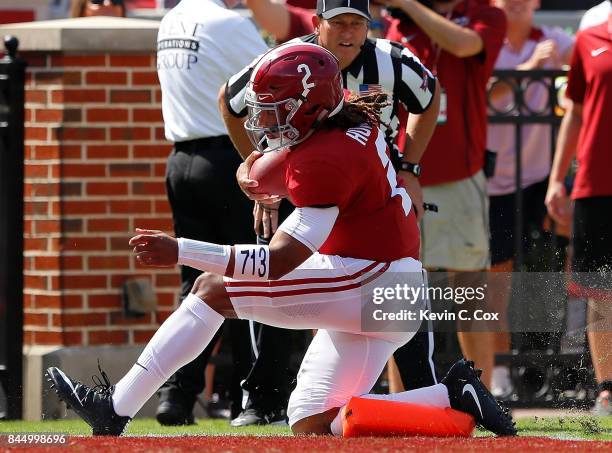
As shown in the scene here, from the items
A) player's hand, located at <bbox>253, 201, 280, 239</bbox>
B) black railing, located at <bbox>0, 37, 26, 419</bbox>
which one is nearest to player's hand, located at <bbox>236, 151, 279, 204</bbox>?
player's hand, located at <bbox>253, 201, 280, 239</bbox>

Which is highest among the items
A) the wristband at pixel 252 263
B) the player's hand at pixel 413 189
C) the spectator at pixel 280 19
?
the spectator at pixel 280 19

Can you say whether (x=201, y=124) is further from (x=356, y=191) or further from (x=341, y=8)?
(x=356, y=191)

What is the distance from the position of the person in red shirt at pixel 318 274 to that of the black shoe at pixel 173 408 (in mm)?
1301

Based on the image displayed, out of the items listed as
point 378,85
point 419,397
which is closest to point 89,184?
point 378,85

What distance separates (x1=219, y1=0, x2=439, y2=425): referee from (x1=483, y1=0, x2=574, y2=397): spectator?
159 centimetres

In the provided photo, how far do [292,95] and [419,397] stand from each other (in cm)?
125

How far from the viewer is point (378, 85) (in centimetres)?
670

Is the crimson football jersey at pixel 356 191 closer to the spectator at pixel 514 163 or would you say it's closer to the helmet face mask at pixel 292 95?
the helmet face mask at pixel 292 95

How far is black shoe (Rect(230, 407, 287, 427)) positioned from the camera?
7.25 metres

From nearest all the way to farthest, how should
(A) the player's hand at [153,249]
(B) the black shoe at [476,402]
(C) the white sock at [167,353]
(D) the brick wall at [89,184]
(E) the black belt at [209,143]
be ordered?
1. (A) the player's hand at [153,249]
2. (C) the white sock at [167,353]
3. (B) the black shoe at [476,402]
4. (E) the black belt at [209,143]
5. (D) the brick wall at [89,184]

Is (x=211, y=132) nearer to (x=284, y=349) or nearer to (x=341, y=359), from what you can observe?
(x=284, y=349)

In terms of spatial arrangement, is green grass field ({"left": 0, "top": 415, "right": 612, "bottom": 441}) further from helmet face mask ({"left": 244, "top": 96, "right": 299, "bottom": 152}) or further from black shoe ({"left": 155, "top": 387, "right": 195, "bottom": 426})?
helmet face mask ({"left": 244, "top": 96, "right": 299, "bottom": 152})

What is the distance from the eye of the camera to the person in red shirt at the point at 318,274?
18.4 ft

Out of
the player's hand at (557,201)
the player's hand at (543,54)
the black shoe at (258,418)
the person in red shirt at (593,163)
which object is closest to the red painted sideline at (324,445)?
the black shoe at (258,418)
